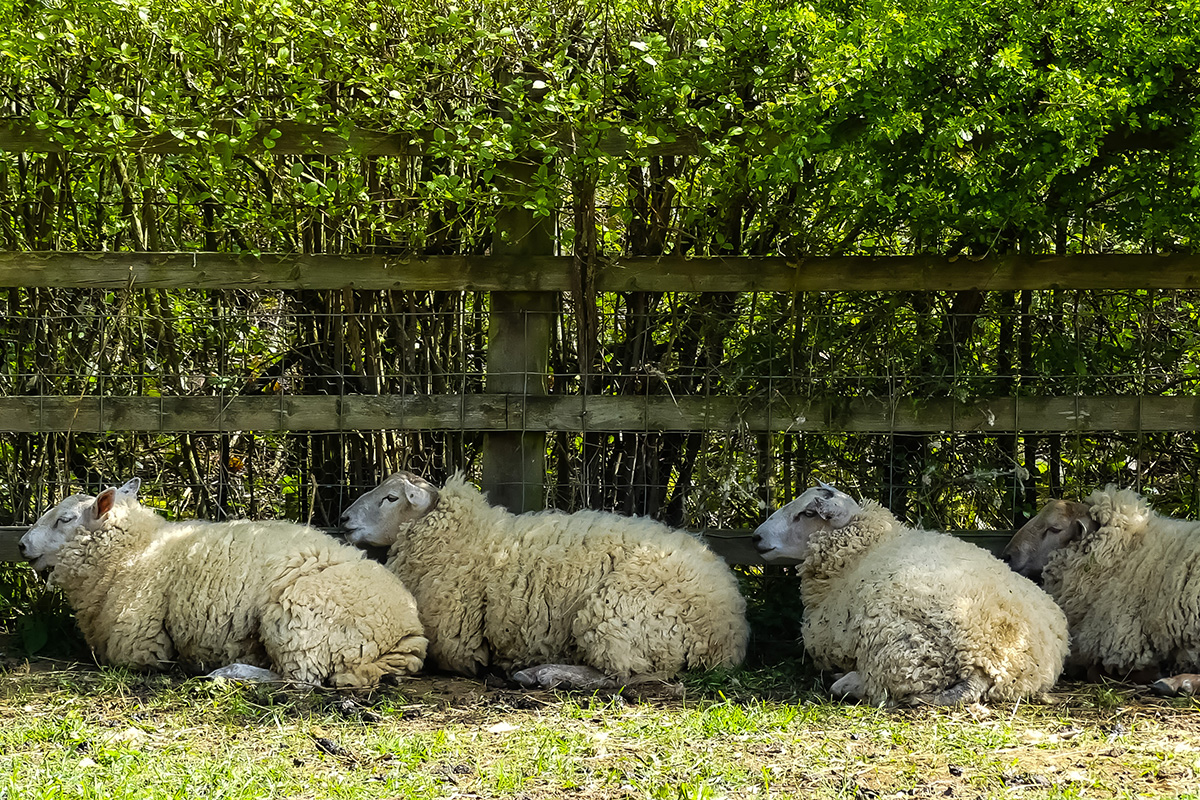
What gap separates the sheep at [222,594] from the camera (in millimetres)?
4699

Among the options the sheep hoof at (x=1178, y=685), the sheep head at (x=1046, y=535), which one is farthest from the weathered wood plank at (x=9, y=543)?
the sheep hoof at (x=1178, y=685)

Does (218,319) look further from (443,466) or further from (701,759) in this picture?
(701,759)

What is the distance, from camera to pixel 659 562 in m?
5.04

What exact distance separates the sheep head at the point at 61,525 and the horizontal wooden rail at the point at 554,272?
1029 mm

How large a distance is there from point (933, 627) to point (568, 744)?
4.96ft

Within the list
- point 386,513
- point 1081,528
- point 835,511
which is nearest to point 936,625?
point 835,511

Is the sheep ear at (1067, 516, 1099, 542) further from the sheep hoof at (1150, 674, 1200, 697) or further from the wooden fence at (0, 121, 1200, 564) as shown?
the sheep hoof at (1150, 674, 1200, 697)

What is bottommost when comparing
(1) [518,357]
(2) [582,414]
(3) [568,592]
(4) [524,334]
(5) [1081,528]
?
(3) [568,592]

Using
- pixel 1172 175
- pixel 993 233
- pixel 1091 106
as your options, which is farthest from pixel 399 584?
pixel 1172 175

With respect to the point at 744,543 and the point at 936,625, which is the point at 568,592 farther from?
the point at 936,625

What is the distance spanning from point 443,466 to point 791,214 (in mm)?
2230

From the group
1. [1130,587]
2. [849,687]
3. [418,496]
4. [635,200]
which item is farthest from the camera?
[635,200]

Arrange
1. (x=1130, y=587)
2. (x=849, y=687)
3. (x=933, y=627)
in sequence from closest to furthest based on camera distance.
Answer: (x=933, y=627) < (x=849, y=687) < (x=1130, y=587)

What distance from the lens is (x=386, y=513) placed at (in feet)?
18.0
